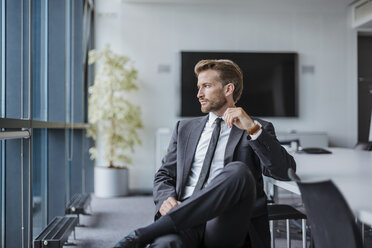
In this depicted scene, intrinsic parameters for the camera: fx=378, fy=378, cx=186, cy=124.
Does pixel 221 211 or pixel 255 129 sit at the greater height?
pixel 255 129

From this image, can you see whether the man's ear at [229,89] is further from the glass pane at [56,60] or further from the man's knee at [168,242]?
the glass pane at [56,60]

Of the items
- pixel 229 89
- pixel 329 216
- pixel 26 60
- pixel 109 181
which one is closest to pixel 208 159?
pixel 229 89

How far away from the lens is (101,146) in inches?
232

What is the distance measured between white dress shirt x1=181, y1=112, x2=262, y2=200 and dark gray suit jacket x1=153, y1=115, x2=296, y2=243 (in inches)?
1.5

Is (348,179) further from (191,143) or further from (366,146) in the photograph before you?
(366,146)

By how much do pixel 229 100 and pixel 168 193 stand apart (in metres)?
0.67

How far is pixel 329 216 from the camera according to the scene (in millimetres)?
1177

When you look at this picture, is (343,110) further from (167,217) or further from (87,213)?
(167,217)

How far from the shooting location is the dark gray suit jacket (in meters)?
1.82

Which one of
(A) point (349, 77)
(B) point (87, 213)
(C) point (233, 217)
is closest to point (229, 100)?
(C) point (233, 217)

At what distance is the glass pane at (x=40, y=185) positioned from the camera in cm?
328

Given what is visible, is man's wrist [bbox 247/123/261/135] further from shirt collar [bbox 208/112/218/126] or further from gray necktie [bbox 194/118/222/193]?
shirt collar [bbox 208/112/218/126]

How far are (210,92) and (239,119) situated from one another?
38 cm

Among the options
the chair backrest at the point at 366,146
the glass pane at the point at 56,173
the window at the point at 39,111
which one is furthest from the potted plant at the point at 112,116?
the chair backrest at the point at 366,146
